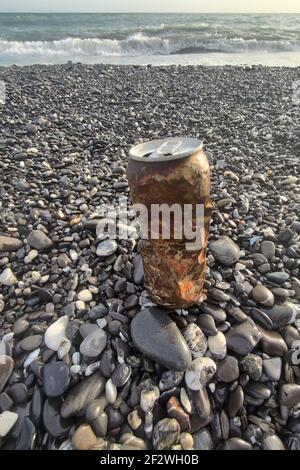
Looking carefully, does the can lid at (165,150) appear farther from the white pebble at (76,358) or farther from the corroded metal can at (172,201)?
the white pebble at (76,358)

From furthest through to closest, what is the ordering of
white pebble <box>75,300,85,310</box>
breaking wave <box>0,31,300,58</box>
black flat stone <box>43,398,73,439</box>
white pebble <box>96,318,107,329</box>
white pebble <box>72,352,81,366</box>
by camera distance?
breaking wave <box>0,31,300,58</box> < white pebble <box>75,300,85,310</box> < white pebble <box>96,318,107,329</box> < white pebble <box>72,352,81,366</box> < black flat stone <box>43,398,73,439</box>

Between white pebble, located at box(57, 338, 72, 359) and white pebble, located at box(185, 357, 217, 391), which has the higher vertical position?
white pebble, located at box(57, 338, 72, 359)

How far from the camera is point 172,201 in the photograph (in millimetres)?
1456

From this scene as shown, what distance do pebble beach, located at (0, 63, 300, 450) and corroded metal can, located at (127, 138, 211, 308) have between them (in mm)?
183

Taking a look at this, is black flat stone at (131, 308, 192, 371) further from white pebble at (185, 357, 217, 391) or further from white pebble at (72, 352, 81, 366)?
white pebble at (72, 352, 81, 366)

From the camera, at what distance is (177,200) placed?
4.76 feet

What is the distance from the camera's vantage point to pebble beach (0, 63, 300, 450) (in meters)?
1.53

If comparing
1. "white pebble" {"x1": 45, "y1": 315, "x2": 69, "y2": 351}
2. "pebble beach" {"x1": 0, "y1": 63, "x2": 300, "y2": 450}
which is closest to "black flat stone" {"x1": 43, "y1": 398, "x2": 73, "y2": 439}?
"pebble beach" {"x1": 0, "y1": 63, "x2": 300, "y2": 450}

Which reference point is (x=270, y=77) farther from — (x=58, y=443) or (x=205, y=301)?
(x=58, y=443)

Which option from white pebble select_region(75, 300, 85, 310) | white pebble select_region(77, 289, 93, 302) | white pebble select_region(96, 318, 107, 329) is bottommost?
white pebble select_region(96, 318, 107, 329)

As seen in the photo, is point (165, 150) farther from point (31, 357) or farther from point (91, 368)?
point (31, 357)

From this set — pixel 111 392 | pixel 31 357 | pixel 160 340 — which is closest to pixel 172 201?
pixel 160 340

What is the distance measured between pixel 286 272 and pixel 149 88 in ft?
18.3

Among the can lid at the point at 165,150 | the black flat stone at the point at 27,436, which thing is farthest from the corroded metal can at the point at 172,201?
the black flat stone at the point at 27,436
